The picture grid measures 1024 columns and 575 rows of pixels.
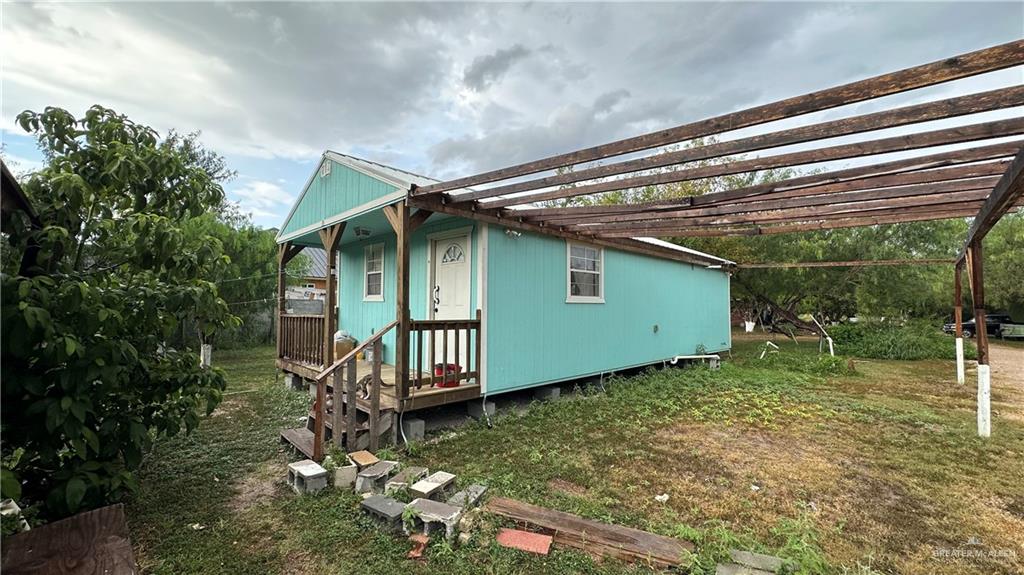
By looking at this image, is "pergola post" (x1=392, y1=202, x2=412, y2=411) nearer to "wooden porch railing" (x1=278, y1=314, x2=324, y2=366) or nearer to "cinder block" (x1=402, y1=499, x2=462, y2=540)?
"cinder block" (x1=402, y1=499, x2=462, y2=540)

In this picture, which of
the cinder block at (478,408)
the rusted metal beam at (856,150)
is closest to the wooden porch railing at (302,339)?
the cinder block at (478,408)

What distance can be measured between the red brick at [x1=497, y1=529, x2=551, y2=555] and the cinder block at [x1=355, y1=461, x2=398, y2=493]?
3.91ft

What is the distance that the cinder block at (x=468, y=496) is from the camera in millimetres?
2865

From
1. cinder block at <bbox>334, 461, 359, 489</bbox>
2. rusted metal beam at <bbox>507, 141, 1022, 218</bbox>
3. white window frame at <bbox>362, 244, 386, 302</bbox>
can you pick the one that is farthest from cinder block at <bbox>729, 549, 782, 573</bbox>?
white window frame at <bbox>362, 244, 386, 302</bbox>

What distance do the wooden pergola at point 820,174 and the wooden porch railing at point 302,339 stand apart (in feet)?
10.1

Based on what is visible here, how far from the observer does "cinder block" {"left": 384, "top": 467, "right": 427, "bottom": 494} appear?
3096mm

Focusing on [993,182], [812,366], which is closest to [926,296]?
[812,366]

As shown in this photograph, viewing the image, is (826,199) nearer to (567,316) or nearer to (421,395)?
(567,316)

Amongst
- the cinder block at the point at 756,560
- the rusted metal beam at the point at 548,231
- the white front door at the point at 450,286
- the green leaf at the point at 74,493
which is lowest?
the cinder block at the point at 756,560

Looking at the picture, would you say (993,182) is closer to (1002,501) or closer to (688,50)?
(1002,501)

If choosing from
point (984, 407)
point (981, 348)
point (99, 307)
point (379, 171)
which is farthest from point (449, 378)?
point (981, 348)

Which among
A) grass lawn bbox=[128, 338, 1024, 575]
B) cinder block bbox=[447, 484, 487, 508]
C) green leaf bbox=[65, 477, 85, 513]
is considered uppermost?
green leaf bbox=[65, 477, 85, 513]

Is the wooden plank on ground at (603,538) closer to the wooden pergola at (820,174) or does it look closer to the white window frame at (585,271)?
the wooden pergola at (820,174)

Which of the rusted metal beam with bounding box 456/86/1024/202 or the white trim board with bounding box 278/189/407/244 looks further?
the white trim board with bounding box 278/189/407/244
